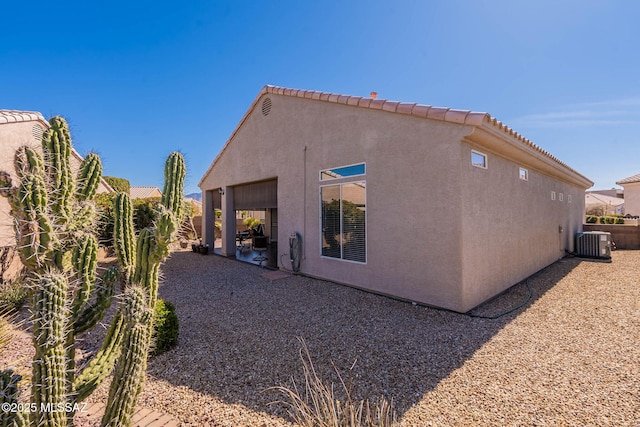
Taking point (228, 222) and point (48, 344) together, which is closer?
point (48, 344)

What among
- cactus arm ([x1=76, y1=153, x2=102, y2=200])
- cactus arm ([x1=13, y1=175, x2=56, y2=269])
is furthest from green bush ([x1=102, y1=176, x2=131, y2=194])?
cactus arm ([x1=13, y1=175, x2=56, y2=269])

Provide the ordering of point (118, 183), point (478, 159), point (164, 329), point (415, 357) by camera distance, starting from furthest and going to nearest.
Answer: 1. point (118, 183)
2. point (478, 159)
3. point (164, 329)
4. point (415, 357)

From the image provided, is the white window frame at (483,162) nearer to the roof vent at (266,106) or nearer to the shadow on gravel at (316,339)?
the shadow on gravel at (316,339)

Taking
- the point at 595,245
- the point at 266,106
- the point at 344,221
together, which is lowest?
the point at 595,245

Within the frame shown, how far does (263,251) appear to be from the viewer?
15.4 m

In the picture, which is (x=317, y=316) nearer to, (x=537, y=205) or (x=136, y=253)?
(x=136, y=253)

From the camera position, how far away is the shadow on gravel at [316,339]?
3566 millimetres

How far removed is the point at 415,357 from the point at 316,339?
171 cm

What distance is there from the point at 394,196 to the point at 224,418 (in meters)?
5.61

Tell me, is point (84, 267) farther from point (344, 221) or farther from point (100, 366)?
point (344, 221)

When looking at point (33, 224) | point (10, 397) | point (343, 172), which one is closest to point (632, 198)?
point (343, 172)

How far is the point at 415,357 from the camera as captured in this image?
4.17m

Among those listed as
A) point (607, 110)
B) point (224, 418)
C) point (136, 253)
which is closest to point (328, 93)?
point (136, 253)

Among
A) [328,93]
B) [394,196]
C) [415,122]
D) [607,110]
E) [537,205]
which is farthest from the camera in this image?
[607,110]
